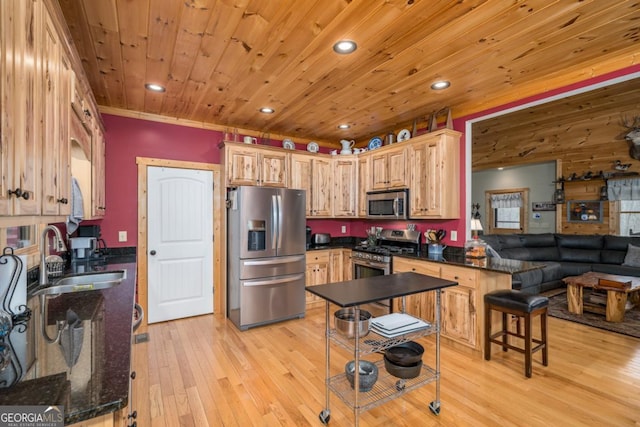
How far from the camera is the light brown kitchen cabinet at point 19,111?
951 mm

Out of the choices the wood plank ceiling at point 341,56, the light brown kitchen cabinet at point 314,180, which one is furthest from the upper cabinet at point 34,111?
the light brown kitchen cabinet at point 314,180

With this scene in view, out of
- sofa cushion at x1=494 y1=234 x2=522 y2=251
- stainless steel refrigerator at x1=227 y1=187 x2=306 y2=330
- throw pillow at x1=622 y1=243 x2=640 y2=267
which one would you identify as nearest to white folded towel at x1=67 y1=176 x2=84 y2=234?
stainless steel refrigerator at x1=227 y1=187 x2=306 y2=330

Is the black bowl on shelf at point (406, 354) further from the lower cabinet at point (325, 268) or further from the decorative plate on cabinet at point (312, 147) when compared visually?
the decorative plate on cabinet at point (312, 147)

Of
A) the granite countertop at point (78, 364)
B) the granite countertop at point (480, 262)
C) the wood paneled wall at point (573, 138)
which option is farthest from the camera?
the wood paneled wall at point (573, 138)

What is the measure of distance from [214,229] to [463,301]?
3.29 meters

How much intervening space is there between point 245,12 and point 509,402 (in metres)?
3.34

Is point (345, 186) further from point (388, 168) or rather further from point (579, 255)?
point (579, 255)

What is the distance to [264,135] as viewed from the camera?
15.4 feet

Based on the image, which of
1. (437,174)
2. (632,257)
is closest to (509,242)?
(632,257)

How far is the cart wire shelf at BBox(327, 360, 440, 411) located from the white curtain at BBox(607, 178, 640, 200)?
640 centimetres

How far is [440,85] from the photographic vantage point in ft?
9.96

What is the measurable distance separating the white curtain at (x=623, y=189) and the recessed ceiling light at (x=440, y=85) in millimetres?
5435

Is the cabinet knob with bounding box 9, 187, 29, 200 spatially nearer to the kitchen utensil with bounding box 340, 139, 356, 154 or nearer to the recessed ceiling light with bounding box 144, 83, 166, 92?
the recessed ceiling light with bounding box 144, 83, 166, 92

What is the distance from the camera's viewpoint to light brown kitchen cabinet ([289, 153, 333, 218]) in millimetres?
4586
